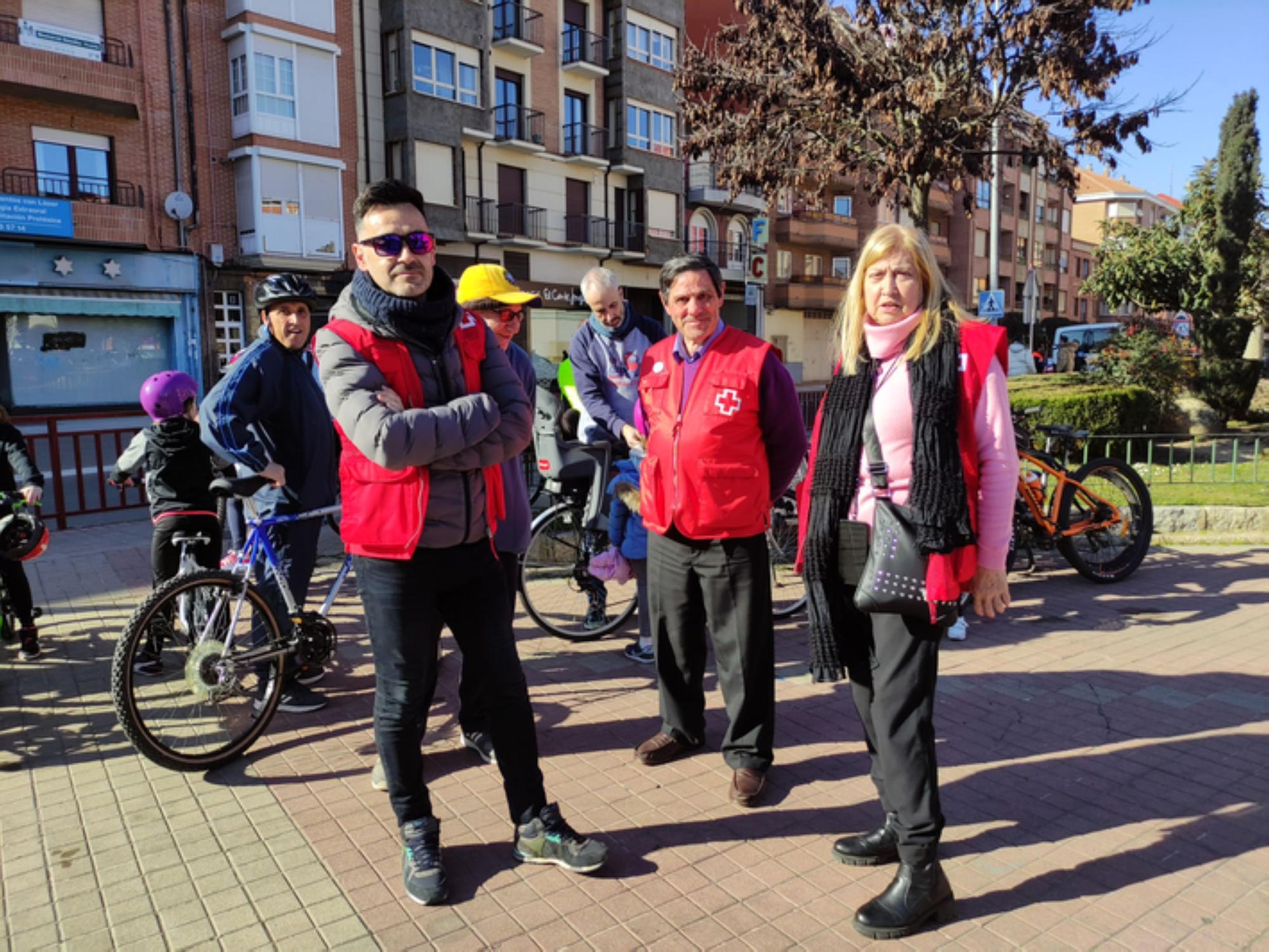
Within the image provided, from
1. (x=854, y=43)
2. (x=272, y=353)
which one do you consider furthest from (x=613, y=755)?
(x=854, y=43)

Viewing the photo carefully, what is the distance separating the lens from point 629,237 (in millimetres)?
36062

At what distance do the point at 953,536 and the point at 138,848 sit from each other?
2916mm

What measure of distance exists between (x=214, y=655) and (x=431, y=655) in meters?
1.42

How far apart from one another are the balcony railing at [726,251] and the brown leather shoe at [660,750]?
121ft

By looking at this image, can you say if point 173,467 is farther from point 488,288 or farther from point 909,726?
point 909,726

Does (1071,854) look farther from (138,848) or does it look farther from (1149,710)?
(138,848)

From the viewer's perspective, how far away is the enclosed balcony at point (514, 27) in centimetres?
3119

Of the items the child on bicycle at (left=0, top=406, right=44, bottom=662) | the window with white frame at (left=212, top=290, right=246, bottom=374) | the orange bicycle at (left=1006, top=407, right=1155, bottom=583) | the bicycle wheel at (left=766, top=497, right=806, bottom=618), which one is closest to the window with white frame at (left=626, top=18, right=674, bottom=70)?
the window with white frame at (left=212, top=290, right=246, bottom=374)

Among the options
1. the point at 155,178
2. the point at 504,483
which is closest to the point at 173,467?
the point at 504,483

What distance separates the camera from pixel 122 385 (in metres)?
24.6

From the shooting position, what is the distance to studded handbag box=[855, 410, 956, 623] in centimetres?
271

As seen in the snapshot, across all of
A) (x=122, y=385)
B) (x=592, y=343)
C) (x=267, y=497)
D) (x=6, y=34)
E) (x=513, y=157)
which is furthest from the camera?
(x=513, y=157)

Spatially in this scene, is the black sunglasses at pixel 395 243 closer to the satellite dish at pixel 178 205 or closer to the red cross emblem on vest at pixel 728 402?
the red cross emblem on vest at pixel 728 402

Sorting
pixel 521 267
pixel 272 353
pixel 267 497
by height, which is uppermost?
pixel 521 267
